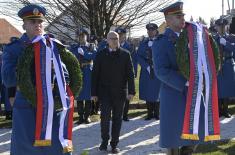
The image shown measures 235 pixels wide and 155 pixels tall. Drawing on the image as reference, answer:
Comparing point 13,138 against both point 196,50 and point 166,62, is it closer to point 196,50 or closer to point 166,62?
point 166,62

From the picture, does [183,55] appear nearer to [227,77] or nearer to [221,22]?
[221,22]

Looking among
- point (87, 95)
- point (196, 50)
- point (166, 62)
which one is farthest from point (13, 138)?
point (87, 95)

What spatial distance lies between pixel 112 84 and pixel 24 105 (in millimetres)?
3090

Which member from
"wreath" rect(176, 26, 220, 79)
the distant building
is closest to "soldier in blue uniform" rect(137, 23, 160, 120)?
"wreath" rect(176, 26, 220, 79)

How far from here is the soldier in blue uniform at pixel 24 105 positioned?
5203 millimetres

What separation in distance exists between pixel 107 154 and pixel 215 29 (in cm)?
451

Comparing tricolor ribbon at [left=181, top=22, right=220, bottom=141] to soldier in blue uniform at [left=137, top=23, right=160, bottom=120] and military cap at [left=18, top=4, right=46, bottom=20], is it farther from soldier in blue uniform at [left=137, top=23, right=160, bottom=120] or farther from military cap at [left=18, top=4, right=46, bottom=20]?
soldier in blue uniform at [left=137, top=23, right=160, bottom=120]

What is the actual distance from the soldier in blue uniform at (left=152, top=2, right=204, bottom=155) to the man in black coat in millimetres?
2439

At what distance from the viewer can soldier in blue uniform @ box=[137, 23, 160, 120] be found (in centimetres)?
1137

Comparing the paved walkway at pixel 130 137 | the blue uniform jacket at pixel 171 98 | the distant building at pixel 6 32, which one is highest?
the distant building at pixel 6 32

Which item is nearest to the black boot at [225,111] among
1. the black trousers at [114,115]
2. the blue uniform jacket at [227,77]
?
the blue uniform jacket at [227,77]

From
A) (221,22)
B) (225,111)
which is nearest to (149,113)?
(225,111)

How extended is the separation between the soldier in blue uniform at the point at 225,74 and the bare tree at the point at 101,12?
657cm

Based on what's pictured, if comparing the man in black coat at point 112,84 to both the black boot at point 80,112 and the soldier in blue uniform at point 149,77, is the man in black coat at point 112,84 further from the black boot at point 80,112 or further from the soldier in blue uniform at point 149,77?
the soldier in blue uniform at point 149,77
